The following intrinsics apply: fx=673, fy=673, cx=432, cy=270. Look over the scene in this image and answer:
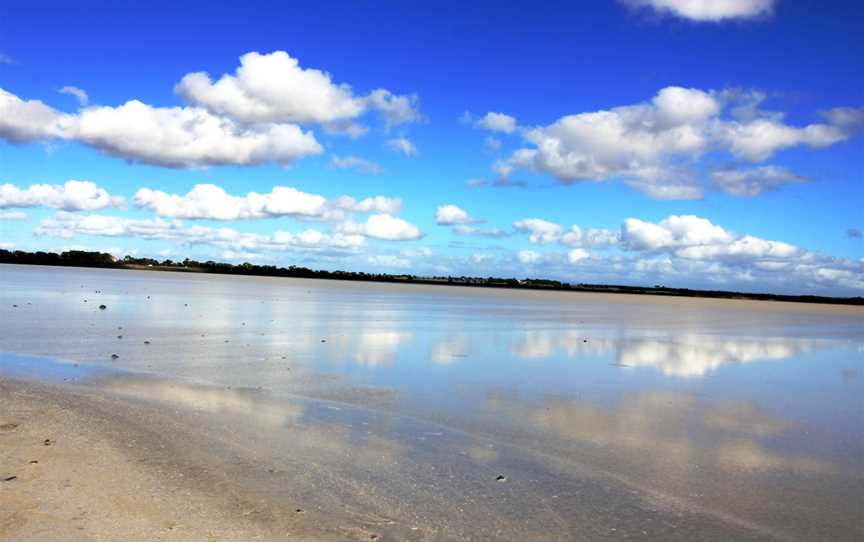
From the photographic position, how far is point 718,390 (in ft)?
49.3

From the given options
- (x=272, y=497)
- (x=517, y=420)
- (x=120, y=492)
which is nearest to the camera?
(x=120, y=492)

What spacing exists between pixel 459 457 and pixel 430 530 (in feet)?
7.98

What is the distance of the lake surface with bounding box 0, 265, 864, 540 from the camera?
6793 millimetres

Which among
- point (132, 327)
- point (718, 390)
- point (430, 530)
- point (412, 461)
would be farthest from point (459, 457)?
point (132, 327)

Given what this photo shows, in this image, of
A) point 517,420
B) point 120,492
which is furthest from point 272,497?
point 517,420

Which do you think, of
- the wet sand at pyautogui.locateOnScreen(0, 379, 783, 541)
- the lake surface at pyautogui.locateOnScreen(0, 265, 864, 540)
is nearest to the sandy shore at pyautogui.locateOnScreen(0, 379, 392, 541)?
the wet sand at pyautogui.locateOnScreen(0, 379, 783, 541)

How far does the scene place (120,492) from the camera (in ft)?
21.5

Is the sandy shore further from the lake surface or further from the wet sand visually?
the lake surface

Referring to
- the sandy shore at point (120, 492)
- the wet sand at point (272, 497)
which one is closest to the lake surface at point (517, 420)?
the wet sand at point (272, 497)

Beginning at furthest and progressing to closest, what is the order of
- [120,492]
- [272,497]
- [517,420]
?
[517,420] < [272,497] < [120,492]

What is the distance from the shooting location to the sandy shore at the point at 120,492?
18.7 ft

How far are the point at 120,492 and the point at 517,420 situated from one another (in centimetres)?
612

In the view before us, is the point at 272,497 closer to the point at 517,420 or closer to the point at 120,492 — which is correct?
the point at 120,492

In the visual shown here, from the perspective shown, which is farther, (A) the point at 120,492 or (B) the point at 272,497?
(B) the point at 272,497
